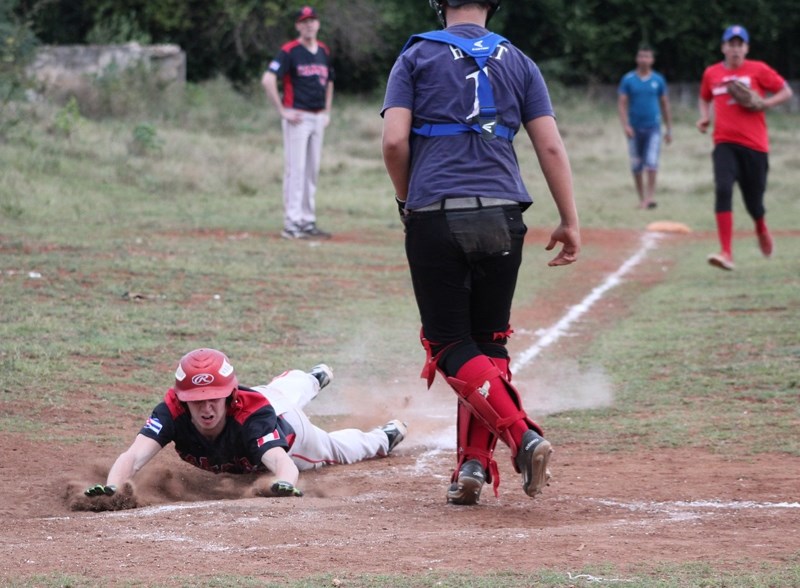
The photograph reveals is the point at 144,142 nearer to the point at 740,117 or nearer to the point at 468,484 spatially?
the point at 740,117

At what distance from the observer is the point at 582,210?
67.9 feet

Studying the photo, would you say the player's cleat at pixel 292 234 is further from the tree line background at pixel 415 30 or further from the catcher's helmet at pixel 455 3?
the tree line background at pixel 415 30

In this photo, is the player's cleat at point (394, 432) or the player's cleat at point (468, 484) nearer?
the player's cleat at point (468, 484)

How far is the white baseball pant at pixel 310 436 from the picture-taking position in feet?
21.1

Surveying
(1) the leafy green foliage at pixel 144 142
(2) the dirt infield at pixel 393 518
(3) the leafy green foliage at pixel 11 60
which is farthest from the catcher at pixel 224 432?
(1) the leafy green foliage at pixel 144 142

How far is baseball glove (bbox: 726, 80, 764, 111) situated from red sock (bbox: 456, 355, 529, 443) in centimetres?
803

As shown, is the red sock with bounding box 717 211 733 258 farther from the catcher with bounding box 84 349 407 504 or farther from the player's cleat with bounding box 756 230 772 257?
the catcher with bounding box 84 349 407 504

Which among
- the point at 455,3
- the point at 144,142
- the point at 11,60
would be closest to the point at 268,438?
the point at 455,3

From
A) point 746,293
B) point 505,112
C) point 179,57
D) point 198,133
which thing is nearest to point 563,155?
point 505,112

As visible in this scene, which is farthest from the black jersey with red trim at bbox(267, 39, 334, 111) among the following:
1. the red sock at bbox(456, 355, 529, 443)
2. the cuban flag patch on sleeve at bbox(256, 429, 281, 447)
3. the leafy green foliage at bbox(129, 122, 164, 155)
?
the red sock at bbox(456, 355, 529, 443)

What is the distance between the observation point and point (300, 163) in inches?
596

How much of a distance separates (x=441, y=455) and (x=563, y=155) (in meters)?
2.28

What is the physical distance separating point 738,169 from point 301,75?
5.34 m

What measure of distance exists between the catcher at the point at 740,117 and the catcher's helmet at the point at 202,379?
8.03m
